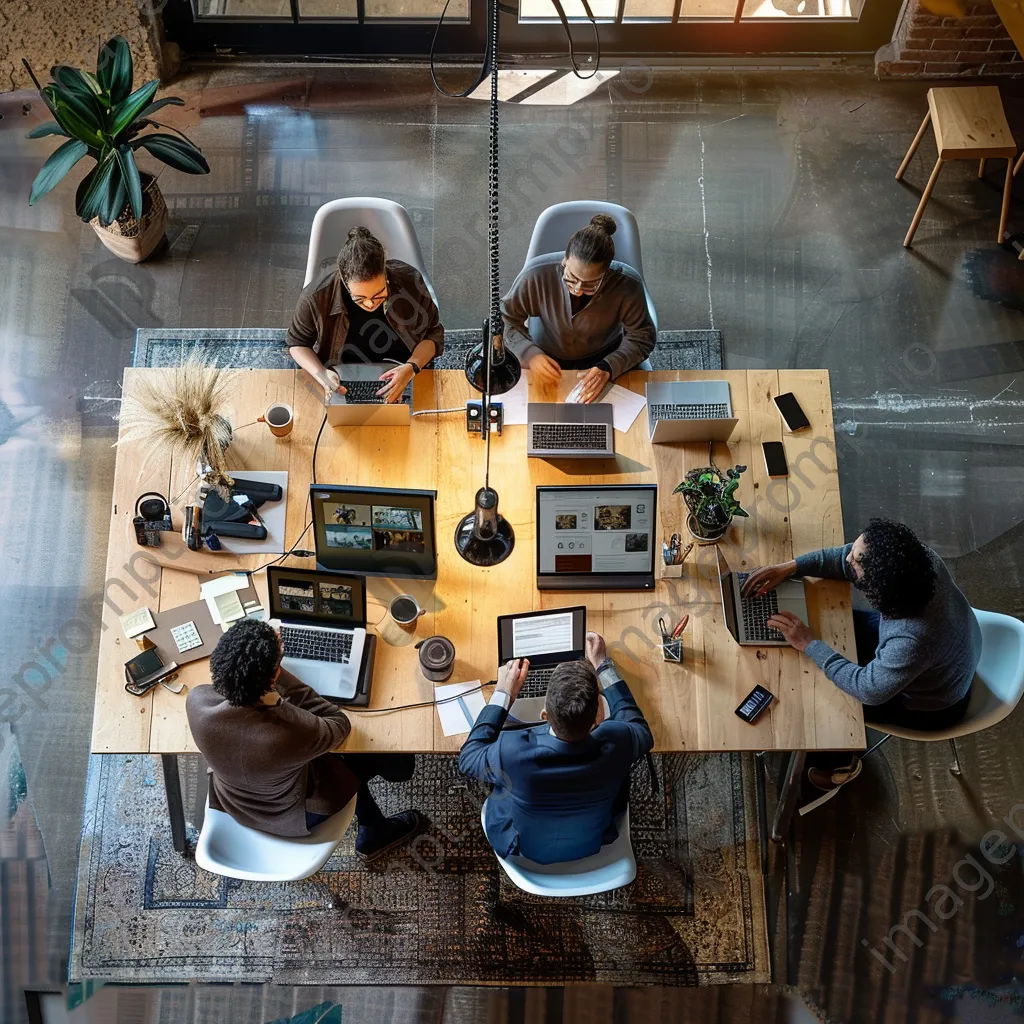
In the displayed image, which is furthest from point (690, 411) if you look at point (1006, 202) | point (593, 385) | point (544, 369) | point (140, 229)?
point (140, 229)

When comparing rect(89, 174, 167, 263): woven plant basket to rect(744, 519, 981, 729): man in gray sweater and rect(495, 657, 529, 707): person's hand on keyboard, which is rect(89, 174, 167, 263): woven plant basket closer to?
rect(495, 657, 529, 707): person's hand on keyboard

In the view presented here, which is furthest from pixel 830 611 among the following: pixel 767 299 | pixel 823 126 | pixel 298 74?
pixel 298 74

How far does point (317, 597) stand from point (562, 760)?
922mm

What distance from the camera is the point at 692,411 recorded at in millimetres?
3346

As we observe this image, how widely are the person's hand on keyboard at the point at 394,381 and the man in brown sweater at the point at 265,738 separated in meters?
0.97

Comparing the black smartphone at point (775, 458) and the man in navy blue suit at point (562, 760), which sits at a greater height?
the black smartphone at point (775, 458)

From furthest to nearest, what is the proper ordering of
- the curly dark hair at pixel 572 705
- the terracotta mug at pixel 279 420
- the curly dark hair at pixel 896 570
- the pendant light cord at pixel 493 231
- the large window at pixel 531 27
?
1. the large window at pixel 531 27
2. the terracotta mug at pixel 279 420
3. the curly dark hair at pixel 896 570
4. the curly dark hair at pixel 572 705
5. the pendant light cord at pixel 493 231

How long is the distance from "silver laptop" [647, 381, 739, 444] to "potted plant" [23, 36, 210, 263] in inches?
88.5

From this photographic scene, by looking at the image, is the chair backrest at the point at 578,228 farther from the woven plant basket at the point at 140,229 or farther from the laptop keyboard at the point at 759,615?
the woven plant basket at the point at 140,229

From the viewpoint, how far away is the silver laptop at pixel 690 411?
10.8ft

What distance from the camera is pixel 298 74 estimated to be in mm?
5156

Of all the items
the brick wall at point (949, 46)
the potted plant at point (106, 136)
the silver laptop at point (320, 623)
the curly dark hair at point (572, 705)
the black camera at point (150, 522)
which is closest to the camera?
the curly dark hair at point (572, 705)

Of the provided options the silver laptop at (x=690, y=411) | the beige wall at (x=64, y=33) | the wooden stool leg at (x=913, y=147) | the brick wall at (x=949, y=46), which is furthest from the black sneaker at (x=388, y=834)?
the brick wall at (x=949, y=46)

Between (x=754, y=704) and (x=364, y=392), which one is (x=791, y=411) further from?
(x=364, y=392)
